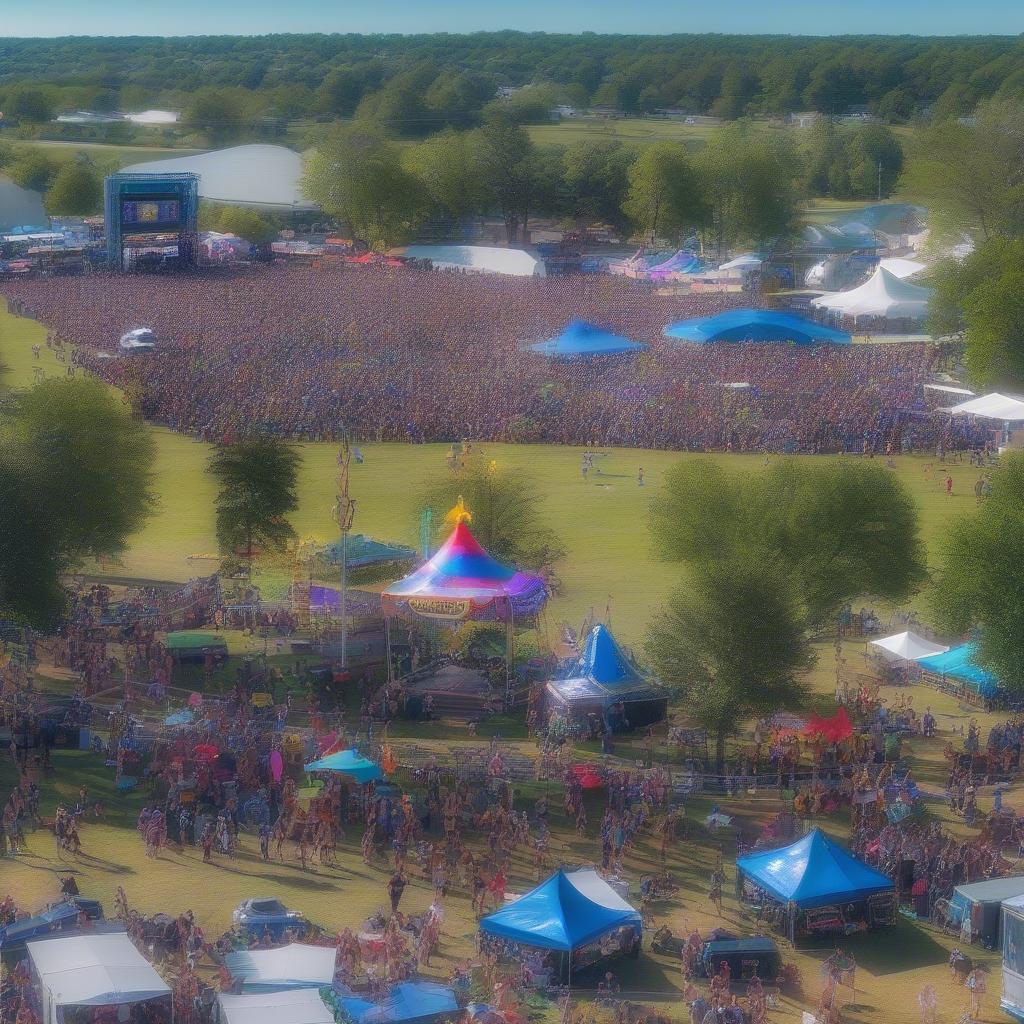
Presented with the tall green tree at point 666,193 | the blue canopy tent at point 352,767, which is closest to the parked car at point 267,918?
the blue canopy tent at point 352,767

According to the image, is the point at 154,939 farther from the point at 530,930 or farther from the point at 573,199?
the point at 573,199

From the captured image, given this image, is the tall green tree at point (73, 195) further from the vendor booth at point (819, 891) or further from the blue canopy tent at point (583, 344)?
the vendor booth at point (819, 891)

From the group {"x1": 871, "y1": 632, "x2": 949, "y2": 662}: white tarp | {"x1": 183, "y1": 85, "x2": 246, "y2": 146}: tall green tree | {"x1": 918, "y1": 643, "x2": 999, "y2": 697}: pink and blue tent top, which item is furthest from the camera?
{"x1": 183, "y1": 85, "x2": 246, "y2": 146}: tall green tree

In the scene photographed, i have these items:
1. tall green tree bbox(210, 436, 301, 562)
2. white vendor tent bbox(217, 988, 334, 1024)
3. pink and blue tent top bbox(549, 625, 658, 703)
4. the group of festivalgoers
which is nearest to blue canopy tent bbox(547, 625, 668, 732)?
pink and blue tent top bbox(549, 625, 658, 703)

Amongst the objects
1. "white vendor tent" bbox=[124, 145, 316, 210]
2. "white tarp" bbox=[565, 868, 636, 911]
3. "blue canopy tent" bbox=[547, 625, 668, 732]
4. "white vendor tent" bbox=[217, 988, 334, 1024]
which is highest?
"white vendor tent" bbox=[217, 988, 334, 1024]

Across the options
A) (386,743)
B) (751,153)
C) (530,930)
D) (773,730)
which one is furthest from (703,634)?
(751,153)

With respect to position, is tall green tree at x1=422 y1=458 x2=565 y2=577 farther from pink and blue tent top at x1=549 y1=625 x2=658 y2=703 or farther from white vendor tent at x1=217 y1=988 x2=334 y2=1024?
white vendor tent at x1=217 y1=988 x2=334 y2=1024

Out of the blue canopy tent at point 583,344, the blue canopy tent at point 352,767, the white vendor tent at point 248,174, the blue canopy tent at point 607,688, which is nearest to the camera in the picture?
A: the blue canopy tent at point 352,767
